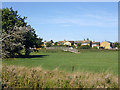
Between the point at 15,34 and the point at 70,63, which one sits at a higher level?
the point at 15,34

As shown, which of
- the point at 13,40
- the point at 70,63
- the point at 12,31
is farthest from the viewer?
the point at 13,40

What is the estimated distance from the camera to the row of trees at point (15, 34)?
3055 cm

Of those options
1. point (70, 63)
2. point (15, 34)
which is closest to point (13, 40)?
point (15, 34)

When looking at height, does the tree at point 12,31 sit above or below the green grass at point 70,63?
above

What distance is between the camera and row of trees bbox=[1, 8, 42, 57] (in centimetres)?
3055

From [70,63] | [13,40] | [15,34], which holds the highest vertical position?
[15,34]

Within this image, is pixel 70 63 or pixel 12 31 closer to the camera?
pixel 70 63

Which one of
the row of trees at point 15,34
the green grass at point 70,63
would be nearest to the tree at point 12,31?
the row of trees at point 15,34

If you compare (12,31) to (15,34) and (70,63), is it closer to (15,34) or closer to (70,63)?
(15,34)

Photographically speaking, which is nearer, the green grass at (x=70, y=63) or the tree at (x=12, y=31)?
the green grass at (x=70, y=63)

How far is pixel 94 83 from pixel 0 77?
4.64 meters

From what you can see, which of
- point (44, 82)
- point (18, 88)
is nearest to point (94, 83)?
point (44, 82)

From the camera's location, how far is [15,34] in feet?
102

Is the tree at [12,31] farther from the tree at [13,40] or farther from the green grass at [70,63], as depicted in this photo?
the green grass at [70,63]
